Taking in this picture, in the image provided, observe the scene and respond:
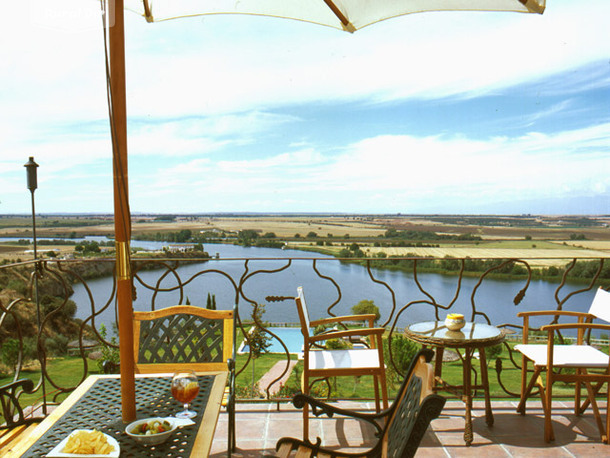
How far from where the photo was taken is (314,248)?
101 ft

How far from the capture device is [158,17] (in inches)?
92.3

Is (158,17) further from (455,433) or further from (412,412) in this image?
(455,433)

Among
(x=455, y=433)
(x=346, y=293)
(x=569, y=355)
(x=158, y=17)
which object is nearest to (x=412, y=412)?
(x=455, y=433)

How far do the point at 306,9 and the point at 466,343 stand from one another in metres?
2.00

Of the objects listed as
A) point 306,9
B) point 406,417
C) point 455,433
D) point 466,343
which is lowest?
point 455,433

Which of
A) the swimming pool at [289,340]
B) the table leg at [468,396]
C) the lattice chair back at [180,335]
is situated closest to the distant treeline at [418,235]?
the swimming pool at [289,340]

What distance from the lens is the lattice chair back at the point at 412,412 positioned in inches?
44.6

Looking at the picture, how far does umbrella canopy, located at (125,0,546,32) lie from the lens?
2.15m

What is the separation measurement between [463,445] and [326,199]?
189 feet

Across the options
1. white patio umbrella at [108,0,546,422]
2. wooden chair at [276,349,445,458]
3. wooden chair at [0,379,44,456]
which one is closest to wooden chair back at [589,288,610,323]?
wooden chair at [276,349,445,458]

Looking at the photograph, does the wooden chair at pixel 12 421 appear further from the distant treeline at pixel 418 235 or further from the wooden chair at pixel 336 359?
the distant treeline at pixel 418 235

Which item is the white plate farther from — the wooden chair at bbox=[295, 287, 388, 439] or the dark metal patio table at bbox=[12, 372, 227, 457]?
the wooden chair at bbox=[295, 287, 388, 439]

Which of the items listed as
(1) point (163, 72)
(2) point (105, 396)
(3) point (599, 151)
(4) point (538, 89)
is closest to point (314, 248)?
(1) point (163, 72)

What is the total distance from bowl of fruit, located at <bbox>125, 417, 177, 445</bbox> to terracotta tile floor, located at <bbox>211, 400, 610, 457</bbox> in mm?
1033
